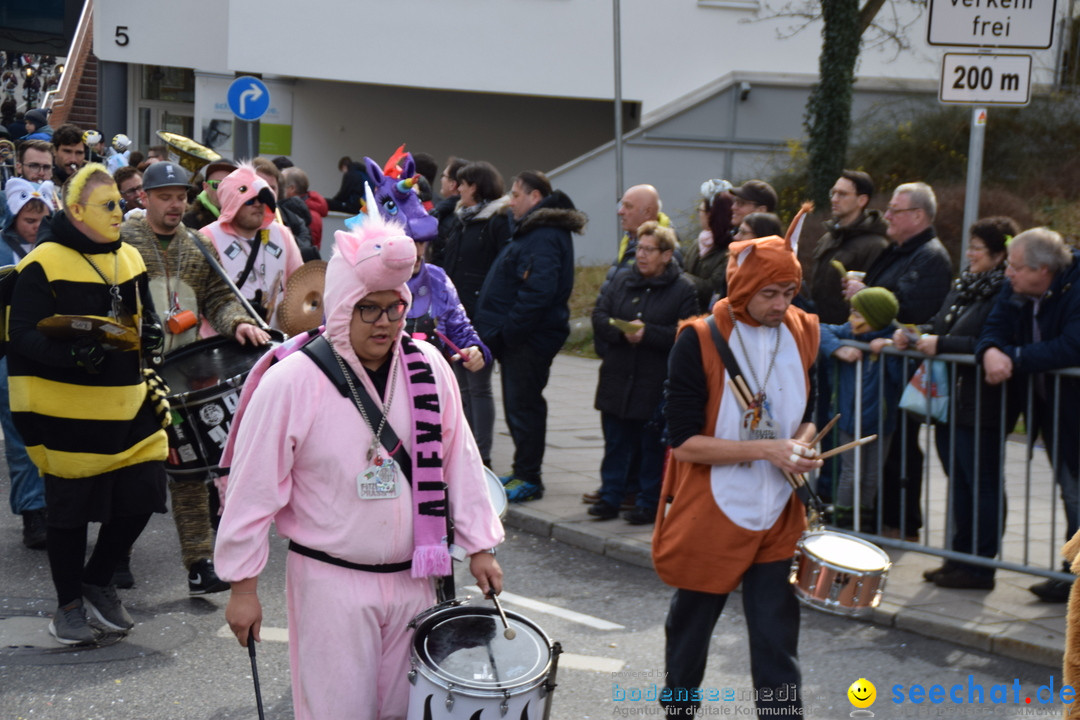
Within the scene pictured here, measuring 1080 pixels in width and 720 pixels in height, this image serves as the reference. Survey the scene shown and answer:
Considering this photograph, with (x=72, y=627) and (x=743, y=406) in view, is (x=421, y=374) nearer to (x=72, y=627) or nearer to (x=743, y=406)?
(x=743, y=406)

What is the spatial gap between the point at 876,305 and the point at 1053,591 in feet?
5.78

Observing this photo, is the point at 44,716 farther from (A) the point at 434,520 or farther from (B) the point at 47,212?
(B) the point at 47,212

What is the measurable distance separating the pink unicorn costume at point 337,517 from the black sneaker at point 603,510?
4.41 m

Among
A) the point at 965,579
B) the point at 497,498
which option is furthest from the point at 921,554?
the point at 497,498

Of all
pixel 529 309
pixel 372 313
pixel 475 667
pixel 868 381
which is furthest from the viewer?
pixel 529 309

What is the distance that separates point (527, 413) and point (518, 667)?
5.27 meters

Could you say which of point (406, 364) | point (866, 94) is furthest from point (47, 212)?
point (866, 94)

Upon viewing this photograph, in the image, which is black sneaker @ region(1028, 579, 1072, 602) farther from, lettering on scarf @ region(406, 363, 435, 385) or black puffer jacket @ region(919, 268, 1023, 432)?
lettering on scarf @ region(406, 363, 435, 385)

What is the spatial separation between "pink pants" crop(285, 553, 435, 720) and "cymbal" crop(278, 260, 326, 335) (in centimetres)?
269

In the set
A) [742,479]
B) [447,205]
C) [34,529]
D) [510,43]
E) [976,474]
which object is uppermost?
[510,43]

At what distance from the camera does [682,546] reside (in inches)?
168

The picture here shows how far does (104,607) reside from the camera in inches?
224

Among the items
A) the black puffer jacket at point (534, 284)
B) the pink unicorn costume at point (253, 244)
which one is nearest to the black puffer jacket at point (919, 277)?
the black puffer jacket at point (534, 284)

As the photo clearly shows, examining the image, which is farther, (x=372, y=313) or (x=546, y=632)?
(x=546, y=632)
